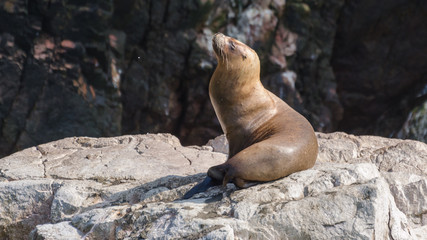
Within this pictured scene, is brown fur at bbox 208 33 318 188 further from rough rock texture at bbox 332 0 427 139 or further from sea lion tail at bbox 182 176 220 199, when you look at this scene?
rough rock texture at bbox 332 0 427 139

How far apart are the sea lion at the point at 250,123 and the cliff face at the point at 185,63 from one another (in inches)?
227

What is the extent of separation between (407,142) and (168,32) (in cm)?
616

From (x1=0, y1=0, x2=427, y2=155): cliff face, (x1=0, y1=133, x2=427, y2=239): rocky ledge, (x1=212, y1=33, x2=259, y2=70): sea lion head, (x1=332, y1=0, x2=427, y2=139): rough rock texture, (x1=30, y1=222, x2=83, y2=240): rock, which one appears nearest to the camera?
(x1=0, y1=133, x2=427, y2=239): rocky ledge

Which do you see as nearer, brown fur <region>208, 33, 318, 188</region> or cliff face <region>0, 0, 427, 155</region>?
brown fur <region>208, 33, 318, 188</region>

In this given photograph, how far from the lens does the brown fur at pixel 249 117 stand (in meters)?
4.45

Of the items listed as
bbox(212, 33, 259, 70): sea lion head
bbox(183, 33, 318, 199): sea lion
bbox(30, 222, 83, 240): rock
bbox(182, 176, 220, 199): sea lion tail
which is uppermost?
bbox(212, 33, 259, 70): sea lion head

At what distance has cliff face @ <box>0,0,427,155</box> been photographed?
10.0m

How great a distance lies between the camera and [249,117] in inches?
195

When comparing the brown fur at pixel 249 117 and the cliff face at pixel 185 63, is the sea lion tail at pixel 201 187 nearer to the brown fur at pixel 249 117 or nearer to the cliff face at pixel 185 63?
the brown fur at pixel 249 117

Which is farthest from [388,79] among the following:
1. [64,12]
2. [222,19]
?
[64,12]

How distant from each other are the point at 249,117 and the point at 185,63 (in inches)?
253

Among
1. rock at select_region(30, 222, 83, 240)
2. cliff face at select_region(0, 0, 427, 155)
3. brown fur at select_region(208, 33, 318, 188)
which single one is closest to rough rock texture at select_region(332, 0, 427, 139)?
cliff face at select_region(0, 0, 427, 155)

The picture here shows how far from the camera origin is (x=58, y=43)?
33.2 feet

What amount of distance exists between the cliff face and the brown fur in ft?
18.9
